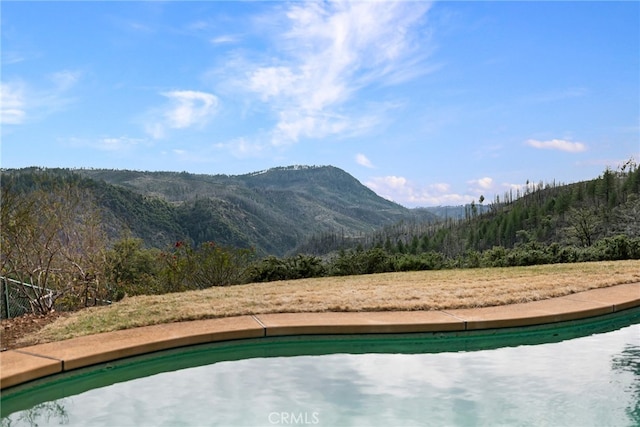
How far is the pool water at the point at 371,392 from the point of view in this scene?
2.62 meters

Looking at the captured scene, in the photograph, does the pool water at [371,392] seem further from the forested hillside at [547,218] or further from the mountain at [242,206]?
the forested hillside at [547,218]

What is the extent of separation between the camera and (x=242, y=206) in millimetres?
98750

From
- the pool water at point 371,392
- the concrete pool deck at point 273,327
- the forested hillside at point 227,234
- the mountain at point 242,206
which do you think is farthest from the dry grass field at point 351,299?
the mountain at point 242,206

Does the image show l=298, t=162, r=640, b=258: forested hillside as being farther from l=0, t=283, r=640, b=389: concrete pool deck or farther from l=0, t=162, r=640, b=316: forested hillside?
l=0, t=283, r=640, b=389: concrete pool deck

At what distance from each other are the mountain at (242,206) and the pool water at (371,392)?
182 inches

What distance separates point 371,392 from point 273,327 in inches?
45.8

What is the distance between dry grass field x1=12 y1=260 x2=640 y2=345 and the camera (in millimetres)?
4238

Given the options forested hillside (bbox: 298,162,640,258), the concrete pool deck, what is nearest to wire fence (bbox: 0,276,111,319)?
the concrete pool deck

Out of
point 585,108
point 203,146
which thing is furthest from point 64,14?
point 203,146

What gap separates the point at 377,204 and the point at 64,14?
179944mm

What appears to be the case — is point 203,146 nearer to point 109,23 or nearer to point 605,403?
point 109,23

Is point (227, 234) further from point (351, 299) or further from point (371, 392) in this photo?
point (371, 392)

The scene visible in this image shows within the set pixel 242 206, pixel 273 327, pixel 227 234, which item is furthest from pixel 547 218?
pixel 242 206

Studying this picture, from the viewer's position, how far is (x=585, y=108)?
17188 millimetres
